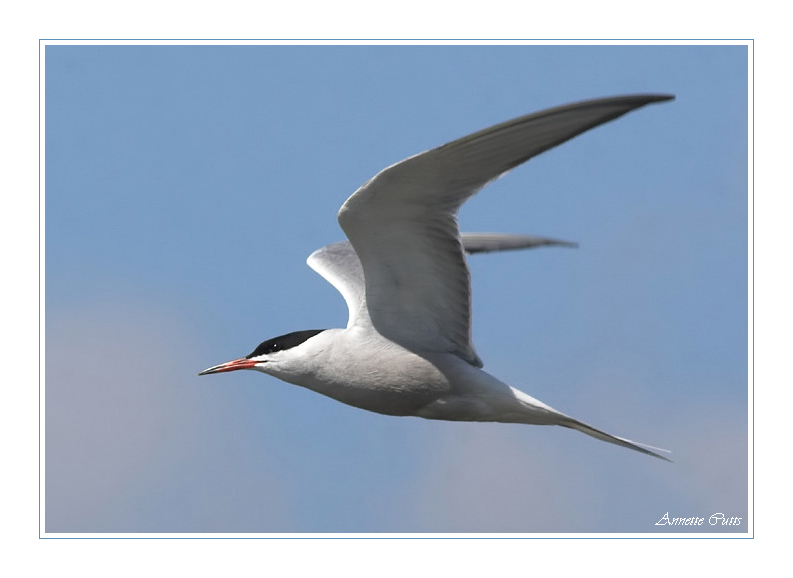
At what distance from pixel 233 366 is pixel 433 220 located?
184 cm

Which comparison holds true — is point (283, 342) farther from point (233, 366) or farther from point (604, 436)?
point (604, 436)

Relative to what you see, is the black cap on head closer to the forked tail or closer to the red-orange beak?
the red-orange beak

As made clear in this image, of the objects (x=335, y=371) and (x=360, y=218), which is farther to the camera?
(x=335, y=371)

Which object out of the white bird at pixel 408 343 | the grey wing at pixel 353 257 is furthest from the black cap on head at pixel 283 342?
the grey wing at pixel 353 257

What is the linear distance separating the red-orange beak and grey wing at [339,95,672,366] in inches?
36.1

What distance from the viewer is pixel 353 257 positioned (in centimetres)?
841

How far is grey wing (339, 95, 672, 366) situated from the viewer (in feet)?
17.7

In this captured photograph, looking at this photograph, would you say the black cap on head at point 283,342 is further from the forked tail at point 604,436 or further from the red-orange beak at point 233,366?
the forked tail at point 604,436

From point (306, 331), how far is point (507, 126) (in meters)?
2.33

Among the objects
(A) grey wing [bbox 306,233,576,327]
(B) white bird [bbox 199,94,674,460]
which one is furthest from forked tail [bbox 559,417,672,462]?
(A) grey wing [bbox 306,233,576,327]
